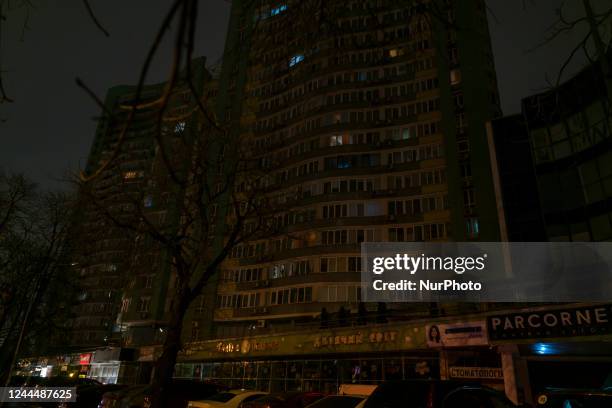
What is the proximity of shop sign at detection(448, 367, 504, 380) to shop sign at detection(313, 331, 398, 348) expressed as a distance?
3605 millimetres

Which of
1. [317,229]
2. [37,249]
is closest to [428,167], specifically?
[317,229]

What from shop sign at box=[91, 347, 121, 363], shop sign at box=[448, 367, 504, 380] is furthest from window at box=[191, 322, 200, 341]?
shop sign at box=[448, 367, 504, 380]

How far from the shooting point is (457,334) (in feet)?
63.6

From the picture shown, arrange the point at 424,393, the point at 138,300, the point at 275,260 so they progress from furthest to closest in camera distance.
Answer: the point at 138,300, the point at 275,260, the point at 424,393

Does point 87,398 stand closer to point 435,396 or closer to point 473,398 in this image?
point 435,396

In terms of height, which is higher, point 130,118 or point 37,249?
point 37,249

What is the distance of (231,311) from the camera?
139 ft

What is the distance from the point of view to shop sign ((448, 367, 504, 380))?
18.5 metres

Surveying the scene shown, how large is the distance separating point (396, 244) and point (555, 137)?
54.4 feet

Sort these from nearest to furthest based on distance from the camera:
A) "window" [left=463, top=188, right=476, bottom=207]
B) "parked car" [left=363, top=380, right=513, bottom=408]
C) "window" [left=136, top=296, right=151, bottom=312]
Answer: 1. "parked car" [left=363, top=380, right=513, bottom=408]
2. "window" [left=463, top=188, right=476, bottom=207]
3. "window" [left=136, top=296, right=151, bottom=312]

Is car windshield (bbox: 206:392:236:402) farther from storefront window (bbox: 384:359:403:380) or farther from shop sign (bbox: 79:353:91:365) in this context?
shop sign (bbox: 79:353:91:365)

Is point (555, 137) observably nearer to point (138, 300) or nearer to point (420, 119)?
point (420, 119)

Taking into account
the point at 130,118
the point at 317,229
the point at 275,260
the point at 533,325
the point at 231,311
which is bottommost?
the point at 130,118

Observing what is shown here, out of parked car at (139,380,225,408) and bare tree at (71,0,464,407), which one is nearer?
bare tree at (71,0,464,407)
